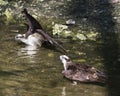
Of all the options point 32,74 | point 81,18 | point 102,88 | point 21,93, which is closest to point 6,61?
point 32,74

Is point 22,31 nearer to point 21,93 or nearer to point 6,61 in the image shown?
point 6,61

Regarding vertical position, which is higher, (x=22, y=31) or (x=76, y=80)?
(x=22, y=31)

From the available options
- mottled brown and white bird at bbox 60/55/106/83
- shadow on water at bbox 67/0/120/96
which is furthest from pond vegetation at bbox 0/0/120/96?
mottled brown and white bird at bbox 60/55/106/83

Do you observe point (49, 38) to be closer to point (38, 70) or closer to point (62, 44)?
point (62, 44)

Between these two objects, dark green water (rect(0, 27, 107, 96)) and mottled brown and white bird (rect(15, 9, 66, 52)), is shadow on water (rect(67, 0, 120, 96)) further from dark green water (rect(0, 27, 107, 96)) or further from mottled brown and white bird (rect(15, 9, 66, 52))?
mottled brown and white bird (rect(15, 9, 66, 52))

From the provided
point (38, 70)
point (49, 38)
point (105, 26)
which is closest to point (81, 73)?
point (38, 70)

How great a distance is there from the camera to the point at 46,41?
1325cm

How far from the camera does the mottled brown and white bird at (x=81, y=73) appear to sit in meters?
10.6

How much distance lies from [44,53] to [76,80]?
2.12m

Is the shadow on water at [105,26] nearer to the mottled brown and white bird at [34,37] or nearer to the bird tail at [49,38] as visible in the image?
the bird tail at [49,38]

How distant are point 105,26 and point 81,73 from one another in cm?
447

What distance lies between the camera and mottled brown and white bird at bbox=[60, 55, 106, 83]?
34.9ft

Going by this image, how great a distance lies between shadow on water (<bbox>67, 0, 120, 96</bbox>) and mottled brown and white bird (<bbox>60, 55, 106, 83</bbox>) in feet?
1.04

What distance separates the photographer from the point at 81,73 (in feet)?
35.6
